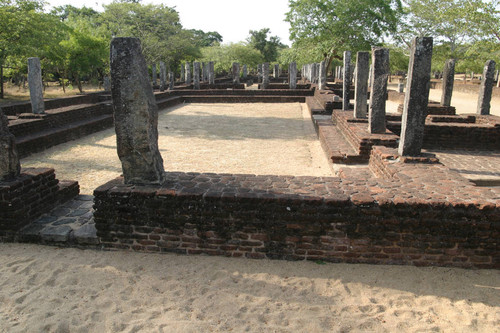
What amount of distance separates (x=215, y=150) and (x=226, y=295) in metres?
5.44

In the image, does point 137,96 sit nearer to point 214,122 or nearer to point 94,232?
point 94,232

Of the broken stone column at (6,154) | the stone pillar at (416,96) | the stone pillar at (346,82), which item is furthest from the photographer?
the stone pillar at (346,82)

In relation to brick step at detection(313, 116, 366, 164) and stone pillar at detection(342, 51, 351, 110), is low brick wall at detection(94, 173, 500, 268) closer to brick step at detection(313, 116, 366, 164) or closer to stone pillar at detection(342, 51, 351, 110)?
brick step at detection(313, 116, 366, 164)

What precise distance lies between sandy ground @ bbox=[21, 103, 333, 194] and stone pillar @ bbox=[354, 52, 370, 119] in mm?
1293

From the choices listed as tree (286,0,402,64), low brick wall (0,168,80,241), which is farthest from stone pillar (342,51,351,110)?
tree (286,0,402,64)

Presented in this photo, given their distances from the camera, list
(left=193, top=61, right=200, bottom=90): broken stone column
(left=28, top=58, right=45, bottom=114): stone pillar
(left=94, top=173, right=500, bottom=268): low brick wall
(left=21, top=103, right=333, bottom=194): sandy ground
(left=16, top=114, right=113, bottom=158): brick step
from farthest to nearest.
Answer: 1. (left=193, top=61, right=200, bottom=90): broken stone column
2. (left=28, top=58, right=45, bottom=114): stone pillar
3. (left=16, top=114, right=113, bottom=158): brick step
4. (left=21, top=103, right=333, bottom=194): sandy ground
5. (left=94, top=173, right=500, bottom=268): low brick wall

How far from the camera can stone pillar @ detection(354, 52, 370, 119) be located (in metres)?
8.01

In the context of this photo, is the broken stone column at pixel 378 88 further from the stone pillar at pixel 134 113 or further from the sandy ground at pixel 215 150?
the stone pillar at pixel 134 113

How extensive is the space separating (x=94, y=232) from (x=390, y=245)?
3.08 metres

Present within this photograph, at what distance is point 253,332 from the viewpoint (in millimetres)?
2553

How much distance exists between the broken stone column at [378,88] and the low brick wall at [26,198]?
550 cm

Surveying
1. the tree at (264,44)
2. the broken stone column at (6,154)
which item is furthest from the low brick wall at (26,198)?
the tree at (264,44)

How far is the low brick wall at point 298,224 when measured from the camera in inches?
127

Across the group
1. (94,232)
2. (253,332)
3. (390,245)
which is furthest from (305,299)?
(94,232)
